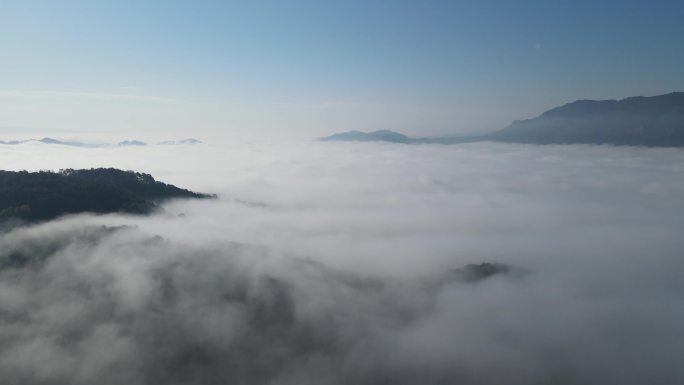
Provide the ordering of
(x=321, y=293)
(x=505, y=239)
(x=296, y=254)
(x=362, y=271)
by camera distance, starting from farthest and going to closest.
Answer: (x=505, y=239), (x=296, y=254), (x=362, y=271), (x=321, y=293)

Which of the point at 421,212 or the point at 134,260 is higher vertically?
the point at 134,260

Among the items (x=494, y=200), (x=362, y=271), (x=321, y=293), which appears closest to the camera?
(x=321, y=293)

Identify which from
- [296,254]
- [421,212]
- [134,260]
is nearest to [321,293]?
[296,254]

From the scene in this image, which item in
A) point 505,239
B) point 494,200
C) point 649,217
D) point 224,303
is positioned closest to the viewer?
point 224,303

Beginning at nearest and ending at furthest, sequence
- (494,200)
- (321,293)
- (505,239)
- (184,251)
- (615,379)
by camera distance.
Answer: (615,379), (321,293), (184,251), (505,239), (494,200)

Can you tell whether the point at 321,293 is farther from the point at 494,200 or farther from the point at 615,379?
the point at 494,200

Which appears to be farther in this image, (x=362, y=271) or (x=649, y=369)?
(x=362, y=271)

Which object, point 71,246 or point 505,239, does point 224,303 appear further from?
point 505,239

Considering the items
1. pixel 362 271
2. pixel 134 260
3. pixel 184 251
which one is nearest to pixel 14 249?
pixel 134 260

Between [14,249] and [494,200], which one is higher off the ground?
[14,249]
